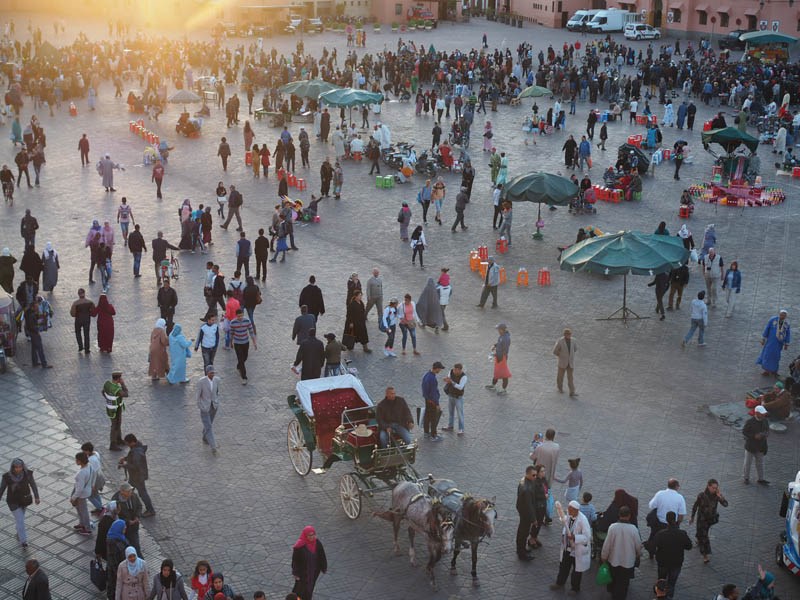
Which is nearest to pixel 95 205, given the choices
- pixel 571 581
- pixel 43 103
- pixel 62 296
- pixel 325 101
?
pixel 62 296

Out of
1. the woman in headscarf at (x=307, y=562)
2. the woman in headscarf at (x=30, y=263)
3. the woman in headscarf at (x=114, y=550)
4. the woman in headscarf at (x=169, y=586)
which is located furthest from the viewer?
the woman in headscarf at (x=30, y=263)

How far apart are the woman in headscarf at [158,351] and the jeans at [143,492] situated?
4057 millimetres

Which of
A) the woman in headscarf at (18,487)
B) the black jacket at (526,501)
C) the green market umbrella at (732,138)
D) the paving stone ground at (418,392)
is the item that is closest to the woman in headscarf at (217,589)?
the paving stone ground at (418,392)

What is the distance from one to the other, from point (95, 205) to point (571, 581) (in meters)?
19.6

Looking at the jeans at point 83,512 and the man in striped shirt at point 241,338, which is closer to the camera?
the jeans at point 83,512

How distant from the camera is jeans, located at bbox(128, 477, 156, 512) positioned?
13000 mm

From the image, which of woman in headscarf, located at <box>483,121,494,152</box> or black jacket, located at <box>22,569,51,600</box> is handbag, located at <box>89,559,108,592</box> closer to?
black jacket, located at <box>22,569,51,600</box>

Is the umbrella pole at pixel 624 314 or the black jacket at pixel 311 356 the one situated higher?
the black jacket at pixel 311 356

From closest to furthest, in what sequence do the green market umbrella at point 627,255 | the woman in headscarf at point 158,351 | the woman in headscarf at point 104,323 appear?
1. the woman in headscarf at point 158,351
2. the woman in headscarf at point 104,323
3. the green market umbrella at point 627,255

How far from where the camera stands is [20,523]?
12.5m

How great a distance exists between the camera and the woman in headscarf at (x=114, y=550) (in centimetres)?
1129

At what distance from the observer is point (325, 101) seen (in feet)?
114

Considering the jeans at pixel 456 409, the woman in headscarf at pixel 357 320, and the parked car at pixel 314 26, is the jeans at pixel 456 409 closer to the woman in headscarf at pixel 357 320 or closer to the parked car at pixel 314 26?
the woman in headscarf at pixel 357 320

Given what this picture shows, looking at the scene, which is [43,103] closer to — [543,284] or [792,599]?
[543,284]
